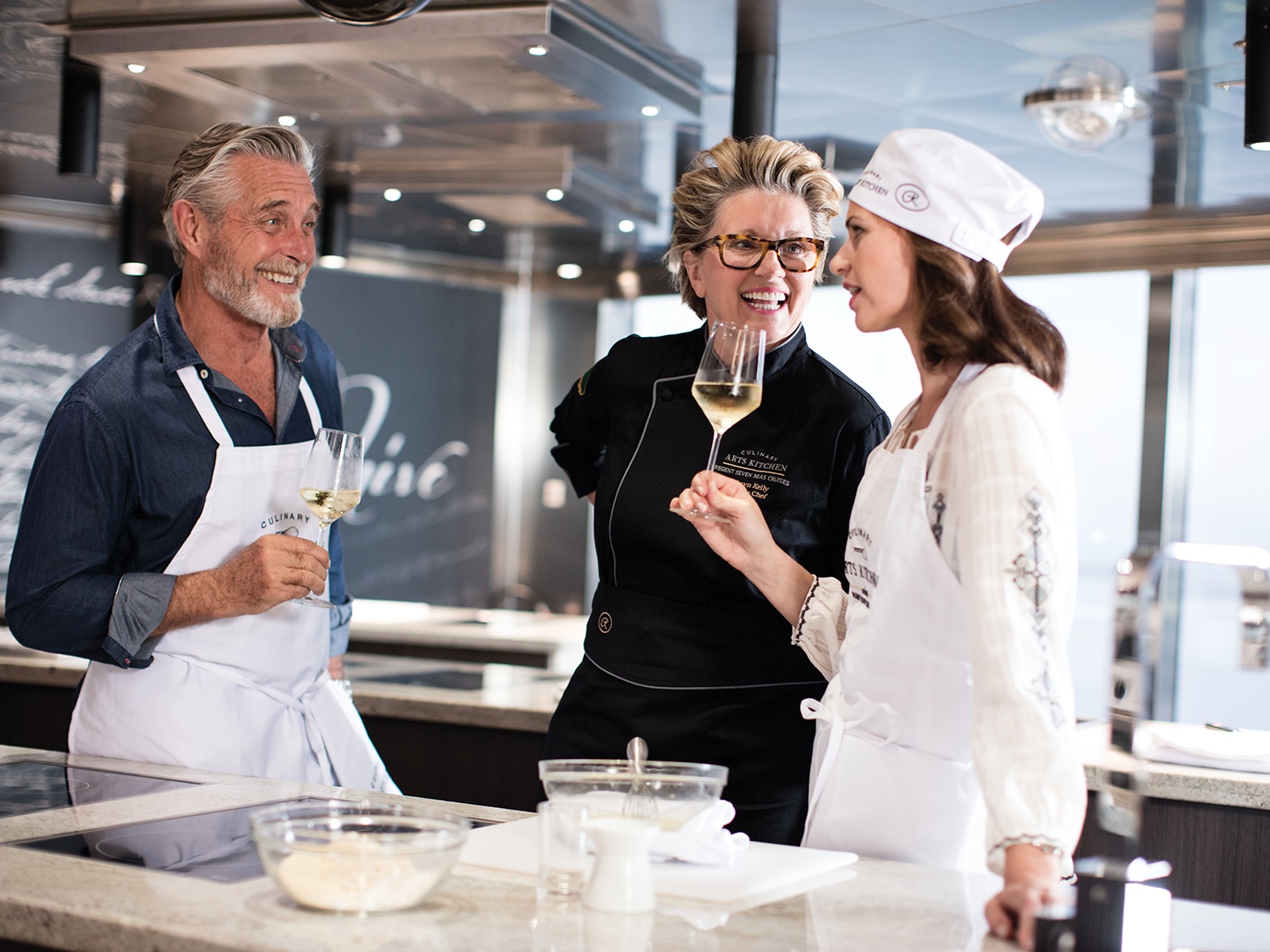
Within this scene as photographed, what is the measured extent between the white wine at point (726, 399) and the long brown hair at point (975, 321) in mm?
300

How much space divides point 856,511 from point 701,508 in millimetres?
199

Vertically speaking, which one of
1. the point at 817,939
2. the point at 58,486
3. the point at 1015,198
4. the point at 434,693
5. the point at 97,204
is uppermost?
the point at 97,204

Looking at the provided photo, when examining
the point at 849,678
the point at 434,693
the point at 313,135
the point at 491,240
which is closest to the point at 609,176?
the point at 313,135

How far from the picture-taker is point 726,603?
1.96 meters

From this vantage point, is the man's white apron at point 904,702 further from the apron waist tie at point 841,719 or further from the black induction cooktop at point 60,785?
the black induction cooktop at point 60,785

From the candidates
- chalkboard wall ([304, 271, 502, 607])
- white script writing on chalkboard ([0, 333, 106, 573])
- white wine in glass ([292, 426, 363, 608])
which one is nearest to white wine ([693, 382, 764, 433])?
white wine in glass ([292, 426, 363, 608])

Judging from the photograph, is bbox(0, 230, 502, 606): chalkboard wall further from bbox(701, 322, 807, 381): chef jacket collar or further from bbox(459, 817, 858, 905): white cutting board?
bbox(459, 817, 858, 905): white cutting board

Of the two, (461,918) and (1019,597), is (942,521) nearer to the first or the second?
(1019,597)

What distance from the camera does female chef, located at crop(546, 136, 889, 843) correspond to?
6.31 feet

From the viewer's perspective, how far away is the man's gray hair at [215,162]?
84.7 inches

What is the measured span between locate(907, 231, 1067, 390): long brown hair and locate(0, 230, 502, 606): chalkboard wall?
638cm

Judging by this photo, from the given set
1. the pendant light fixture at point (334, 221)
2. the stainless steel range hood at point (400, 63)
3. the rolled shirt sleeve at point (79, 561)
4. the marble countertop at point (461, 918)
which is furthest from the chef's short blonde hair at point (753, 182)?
the pendant light fixture at point (334, 221)

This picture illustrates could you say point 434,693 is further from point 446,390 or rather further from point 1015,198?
point 446,390

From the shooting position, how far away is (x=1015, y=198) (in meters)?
1.46
